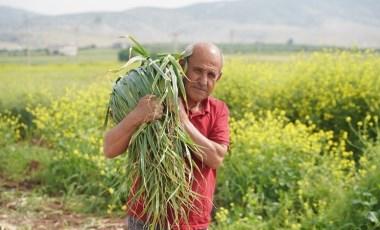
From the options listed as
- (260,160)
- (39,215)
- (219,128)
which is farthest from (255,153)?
(219,128)

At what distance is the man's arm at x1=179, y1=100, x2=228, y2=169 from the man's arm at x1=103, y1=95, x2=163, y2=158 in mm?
100

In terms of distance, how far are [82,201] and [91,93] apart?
8.89 feet

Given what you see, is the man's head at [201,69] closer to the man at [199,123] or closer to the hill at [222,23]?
the man at [199,123]

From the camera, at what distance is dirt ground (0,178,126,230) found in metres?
4.70

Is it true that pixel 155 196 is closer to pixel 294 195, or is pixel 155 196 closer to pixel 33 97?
pixel 294 195

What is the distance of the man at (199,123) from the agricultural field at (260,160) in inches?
17.3

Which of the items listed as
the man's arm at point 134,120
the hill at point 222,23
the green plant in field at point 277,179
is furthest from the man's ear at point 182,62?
the hill at point 222,23

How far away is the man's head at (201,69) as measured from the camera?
2213 mm

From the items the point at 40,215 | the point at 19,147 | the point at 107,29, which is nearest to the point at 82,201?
the point at 40,215

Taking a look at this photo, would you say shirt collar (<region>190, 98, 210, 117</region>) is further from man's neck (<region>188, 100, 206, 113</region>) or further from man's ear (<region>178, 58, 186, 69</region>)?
man's ear (<region>178, 58, 186, 69</region>)

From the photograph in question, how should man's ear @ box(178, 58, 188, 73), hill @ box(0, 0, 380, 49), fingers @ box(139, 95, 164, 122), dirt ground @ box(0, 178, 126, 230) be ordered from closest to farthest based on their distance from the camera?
fingers @ box(139, 95, 164, 122), man's ear @ box(178, 58, 188, 73), dirt ground @ box(0, 178, 126, 230), hill @ box(0, 0, 380, 49)

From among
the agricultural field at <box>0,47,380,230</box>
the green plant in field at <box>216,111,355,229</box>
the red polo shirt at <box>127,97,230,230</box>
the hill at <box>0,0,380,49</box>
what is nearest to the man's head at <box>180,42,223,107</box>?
the red polo shirt at <box>127,97,230,230</box>

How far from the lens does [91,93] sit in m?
7.73

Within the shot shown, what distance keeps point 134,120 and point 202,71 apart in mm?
330
